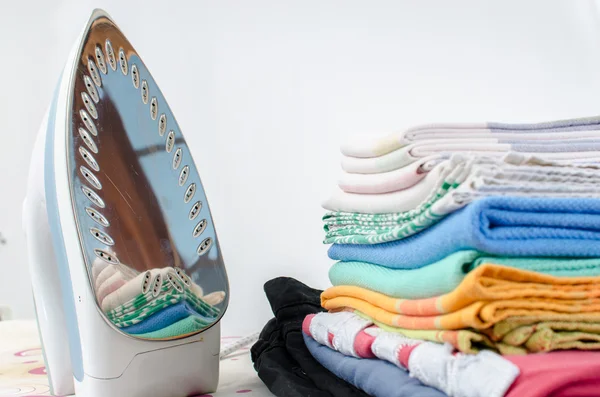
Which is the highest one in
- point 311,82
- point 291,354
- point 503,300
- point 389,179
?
point 311,82

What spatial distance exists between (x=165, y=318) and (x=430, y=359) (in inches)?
13.4

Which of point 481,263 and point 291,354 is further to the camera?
point 291,354

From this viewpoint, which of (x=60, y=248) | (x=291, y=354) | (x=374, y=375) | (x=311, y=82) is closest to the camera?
(x=374, y=375)

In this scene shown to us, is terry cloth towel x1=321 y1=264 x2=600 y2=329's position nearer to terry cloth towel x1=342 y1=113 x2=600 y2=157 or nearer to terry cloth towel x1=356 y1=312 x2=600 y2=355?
terry cloth towel x1=356 y1=312 x2=600 y2=355

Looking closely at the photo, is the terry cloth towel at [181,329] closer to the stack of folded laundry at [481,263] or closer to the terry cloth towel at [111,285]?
the terry cloth towel at [111,285]

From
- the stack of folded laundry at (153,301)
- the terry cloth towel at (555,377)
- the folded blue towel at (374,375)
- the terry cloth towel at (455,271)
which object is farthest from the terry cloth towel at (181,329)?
the terry cloth towel at (555,377)

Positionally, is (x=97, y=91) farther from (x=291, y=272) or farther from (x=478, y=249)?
(x=291, y=272)

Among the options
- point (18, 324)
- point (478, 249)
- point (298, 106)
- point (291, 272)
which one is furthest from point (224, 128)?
point (478, 249)

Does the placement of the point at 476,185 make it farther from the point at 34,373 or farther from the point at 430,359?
the point at 34,373

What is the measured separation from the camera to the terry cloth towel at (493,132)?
642 mm

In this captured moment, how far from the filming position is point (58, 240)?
2.35ft

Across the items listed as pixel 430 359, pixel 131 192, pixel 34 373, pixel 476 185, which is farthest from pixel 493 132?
pixel 34 373

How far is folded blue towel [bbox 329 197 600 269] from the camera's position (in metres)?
0.50

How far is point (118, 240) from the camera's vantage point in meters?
0.70
